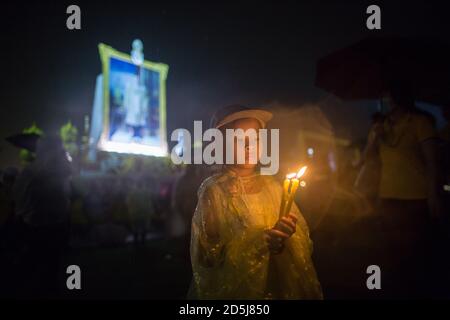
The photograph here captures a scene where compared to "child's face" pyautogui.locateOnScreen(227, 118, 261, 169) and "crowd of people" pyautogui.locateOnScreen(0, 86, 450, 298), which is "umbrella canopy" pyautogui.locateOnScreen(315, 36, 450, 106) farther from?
"child's face" pyautogui.locateOnScreen(227, 118, 261, 169)

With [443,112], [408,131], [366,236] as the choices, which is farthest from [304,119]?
[408,131]

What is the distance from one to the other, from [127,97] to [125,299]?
13.6 meters

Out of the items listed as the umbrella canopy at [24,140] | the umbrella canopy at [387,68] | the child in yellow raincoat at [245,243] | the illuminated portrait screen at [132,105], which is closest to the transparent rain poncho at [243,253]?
the child in yellow raincoat at [245,243]

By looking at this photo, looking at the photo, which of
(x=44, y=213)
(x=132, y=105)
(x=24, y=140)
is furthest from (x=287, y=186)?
(x=132, y=105)

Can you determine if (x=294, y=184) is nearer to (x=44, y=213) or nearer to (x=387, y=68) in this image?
(x=387, y=68)

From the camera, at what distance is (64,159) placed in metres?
4.20

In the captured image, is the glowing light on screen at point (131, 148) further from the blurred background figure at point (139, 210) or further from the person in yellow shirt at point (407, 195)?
the person in yellow shirt at point (407, 195)

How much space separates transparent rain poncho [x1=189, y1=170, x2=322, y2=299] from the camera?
1.93 metres

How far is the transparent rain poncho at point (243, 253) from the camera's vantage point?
6.34 ft

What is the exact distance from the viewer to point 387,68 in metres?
4.04

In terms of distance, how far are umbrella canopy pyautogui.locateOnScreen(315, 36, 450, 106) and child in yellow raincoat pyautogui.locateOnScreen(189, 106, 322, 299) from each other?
6.77 ft

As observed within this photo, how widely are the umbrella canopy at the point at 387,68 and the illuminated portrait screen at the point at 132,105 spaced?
498 inches

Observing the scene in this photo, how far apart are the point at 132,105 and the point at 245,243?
1583 cm
